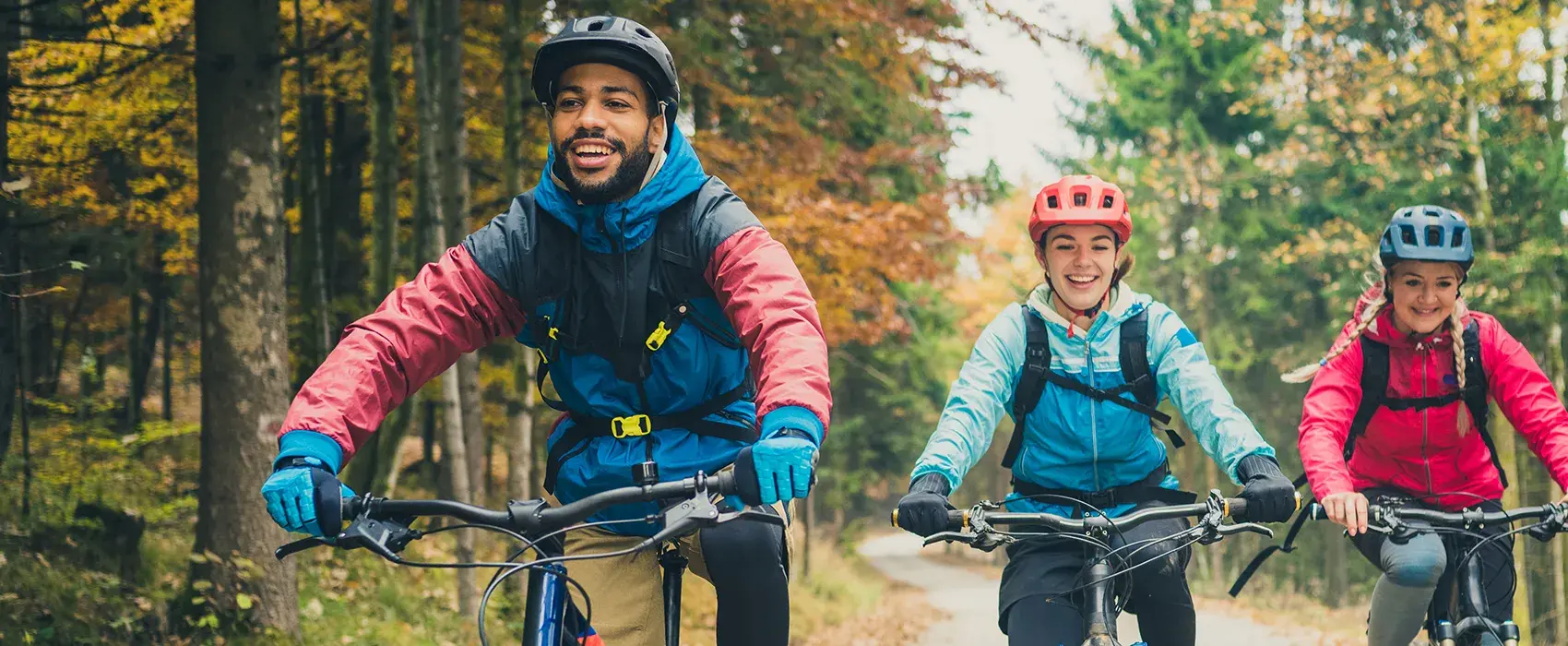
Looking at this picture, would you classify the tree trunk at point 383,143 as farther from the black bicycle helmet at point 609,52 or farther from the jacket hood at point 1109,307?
the black bicycle helmet at point 609,52

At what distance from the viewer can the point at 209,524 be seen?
321 inches

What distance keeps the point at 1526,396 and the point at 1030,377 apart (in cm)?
225

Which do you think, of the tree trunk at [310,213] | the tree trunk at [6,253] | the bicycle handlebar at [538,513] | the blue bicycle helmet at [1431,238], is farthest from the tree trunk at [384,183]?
the bicycle handlebar at [538,513]

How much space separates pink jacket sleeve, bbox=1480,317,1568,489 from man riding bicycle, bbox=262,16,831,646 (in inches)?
133

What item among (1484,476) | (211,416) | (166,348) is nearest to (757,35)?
(211,416)

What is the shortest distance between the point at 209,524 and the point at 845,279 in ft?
23.5

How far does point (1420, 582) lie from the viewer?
4.85 metres

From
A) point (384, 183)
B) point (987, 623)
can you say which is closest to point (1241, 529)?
point (384, 183)

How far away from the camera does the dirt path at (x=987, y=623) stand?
44.9 feet

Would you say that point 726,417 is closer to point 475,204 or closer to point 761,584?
point 761,584

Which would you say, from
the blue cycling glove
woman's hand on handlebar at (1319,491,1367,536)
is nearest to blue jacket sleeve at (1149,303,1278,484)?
woman's hand on handlebar at (1319,491,1367,536)

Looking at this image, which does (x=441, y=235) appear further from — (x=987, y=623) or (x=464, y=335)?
(x=987, y=623)

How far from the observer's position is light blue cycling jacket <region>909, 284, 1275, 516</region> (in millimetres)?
4223

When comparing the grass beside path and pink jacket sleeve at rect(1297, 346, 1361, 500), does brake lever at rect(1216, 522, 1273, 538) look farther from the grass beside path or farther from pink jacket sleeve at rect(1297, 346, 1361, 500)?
the grass beside path
